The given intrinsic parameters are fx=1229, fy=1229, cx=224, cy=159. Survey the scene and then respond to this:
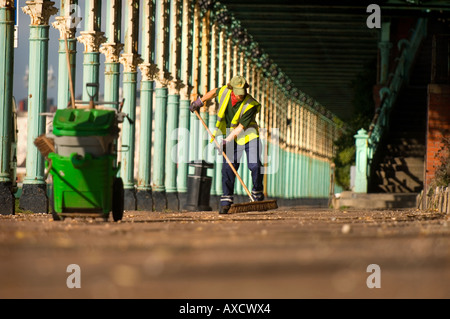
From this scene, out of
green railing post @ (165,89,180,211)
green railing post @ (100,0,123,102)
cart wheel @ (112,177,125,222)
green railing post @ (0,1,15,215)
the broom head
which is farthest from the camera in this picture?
green railing post @ (165,89,180,211)

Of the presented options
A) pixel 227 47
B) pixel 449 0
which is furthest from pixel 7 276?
pixel 227 47

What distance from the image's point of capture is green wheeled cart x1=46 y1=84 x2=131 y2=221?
36.2 feet

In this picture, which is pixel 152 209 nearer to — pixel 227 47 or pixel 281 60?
pixel 227 47

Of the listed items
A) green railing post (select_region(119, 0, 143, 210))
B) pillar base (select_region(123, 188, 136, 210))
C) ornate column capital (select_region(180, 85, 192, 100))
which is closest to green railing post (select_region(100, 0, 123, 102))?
green railing post (select_region(119, 0, 143, 210))

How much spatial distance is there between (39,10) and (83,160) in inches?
283

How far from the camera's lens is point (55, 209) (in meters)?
11.4

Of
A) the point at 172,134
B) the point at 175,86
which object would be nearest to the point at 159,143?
the point at 172,134

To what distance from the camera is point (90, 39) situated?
72.1 feet

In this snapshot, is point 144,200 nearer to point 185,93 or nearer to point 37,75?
point 185,93

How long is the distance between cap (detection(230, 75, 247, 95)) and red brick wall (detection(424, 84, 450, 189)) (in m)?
8.19

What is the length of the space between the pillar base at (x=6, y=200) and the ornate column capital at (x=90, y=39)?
22.1 ft

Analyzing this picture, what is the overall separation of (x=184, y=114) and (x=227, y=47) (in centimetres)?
1055

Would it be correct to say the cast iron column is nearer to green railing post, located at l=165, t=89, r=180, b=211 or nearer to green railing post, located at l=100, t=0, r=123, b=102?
green railing post, located at l=165, t=89, r=180, b=211

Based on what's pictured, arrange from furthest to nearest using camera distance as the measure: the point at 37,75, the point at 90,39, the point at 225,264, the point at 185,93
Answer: the point at 185,93, the point at 90,39, the point at 37,75, the point at 225,264
